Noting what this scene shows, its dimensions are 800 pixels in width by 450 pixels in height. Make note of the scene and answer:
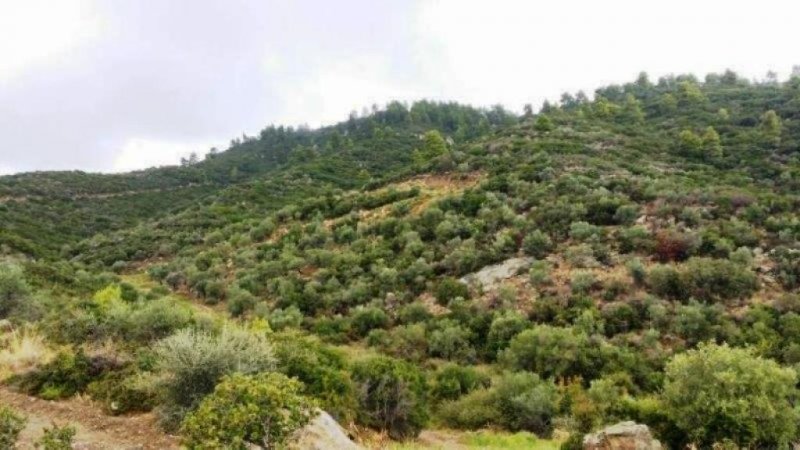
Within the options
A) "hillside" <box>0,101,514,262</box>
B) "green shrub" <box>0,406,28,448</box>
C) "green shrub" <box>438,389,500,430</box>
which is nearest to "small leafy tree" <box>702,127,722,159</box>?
"hillside" <box>0,101,514,262</box>

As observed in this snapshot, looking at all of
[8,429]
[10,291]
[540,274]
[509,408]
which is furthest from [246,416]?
[540,274]

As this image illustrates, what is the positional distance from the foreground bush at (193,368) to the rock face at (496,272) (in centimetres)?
1878

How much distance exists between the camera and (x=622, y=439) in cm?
820

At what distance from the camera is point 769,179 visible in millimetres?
40656

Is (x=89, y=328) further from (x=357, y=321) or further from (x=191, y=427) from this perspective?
(x=357, y=321)

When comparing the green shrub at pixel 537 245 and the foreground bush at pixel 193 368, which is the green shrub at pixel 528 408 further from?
the green shrub at pixel 537 245

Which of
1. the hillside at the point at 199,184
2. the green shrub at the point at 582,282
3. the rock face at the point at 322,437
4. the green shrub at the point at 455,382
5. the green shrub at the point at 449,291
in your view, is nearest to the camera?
the rock face at the point at 322,437

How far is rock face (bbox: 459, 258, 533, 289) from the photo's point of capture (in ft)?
87.5

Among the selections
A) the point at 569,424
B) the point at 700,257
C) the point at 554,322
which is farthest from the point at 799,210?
the point at 569,424

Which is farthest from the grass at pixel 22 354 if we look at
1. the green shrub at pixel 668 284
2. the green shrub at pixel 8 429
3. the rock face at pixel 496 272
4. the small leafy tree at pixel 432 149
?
the small leafy tree at pixel 432 149

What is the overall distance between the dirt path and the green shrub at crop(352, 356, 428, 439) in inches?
123

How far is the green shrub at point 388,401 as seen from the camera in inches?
403

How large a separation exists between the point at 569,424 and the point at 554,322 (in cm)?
1056

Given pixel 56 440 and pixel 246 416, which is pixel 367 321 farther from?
pixel 246 416
